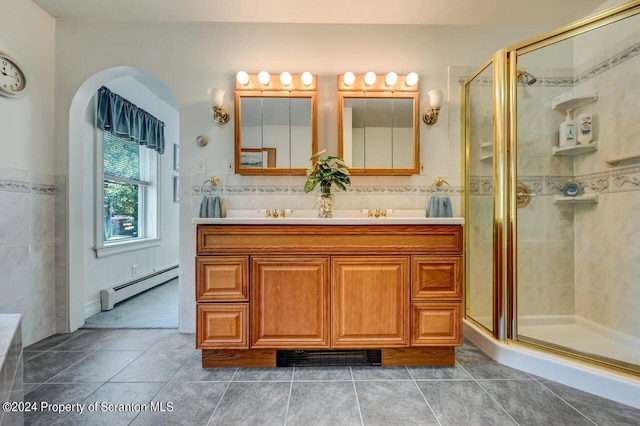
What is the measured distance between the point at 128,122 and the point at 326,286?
268 centimetres

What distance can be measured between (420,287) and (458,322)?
30 centimetres

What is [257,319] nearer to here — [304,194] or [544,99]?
[304,194]

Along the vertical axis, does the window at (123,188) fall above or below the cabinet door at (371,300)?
above

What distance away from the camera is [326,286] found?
1.53m

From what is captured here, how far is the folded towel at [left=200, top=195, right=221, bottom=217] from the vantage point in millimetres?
1945

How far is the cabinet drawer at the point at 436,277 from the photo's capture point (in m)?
1.53

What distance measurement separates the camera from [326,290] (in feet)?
5.00

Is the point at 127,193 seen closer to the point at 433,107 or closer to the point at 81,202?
the point at 81,202

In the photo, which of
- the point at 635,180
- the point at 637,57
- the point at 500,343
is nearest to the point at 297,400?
the point at 500,343

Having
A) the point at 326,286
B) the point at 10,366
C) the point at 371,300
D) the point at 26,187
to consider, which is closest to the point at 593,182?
the point at 371,300

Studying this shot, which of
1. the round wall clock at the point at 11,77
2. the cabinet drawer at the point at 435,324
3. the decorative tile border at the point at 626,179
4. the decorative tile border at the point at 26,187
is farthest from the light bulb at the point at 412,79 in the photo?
the decorative tile border at the point at 26,187

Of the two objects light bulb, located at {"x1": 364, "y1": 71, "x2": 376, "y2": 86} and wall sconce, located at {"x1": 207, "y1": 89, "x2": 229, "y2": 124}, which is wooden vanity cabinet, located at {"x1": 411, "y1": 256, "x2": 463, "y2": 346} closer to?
light bulb, located at {"x1": 364, "y1": 71, "x2": 376, "y2": 86}

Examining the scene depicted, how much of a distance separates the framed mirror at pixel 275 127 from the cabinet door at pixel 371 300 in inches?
33.8

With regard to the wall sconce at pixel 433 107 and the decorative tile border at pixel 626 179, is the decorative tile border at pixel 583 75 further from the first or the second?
the decorative tile border at pixel 626 179
